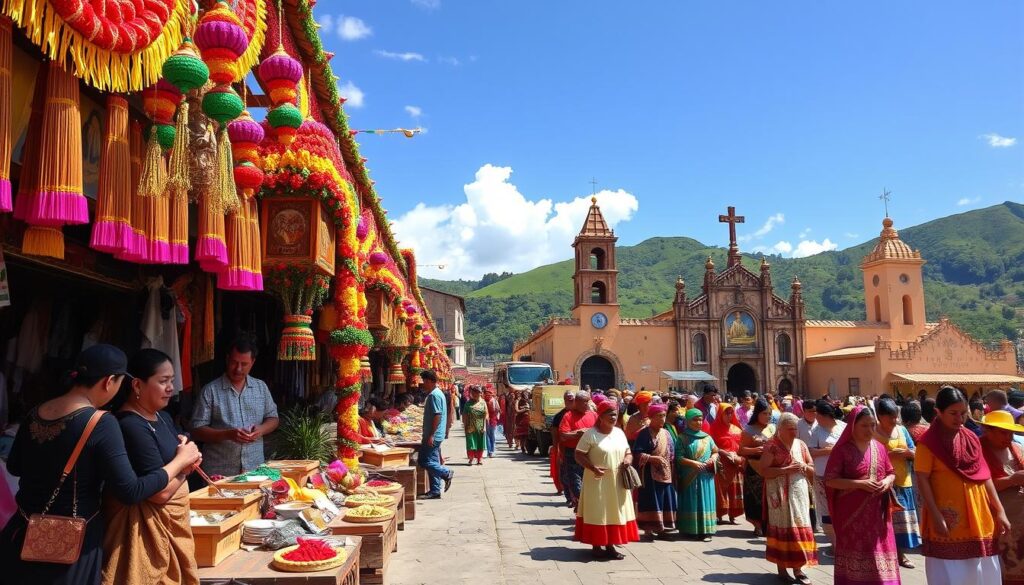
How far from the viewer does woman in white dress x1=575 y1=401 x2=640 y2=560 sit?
22.5 feet

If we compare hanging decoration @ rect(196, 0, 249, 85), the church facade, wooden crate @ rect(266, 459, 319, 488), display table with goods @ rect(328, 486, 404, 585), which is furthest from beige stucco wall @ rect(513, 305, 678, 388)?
hanging decoration @ rect(196, 0, 249, 85)

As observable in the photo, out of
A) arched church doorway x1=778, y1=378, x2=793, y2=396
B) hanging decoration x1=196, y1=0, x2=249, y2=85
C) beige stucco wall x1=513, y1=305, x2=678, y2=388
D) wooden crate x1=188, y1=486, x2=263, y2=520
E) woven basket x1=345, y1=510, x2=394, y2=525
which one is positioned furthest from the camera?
arched church doorway x1=778, y1=378, x2=793, y2=396

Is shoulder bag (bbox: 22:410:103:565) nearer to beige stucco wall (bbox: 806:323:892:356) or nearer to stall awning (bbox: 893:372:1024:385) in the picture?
stall awning (bbox: 893:372:1024:385)

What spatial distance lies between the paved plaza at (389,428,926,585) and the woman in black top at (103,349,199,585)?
10.6 feet

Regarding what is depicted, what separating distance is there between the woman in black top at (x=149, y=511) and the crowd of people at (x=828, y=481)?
165 inches

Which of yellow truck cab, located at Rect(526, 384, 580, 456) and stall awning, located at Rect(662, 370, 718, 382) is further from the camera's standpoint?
stall awning, located at Rect(662, 370, 718, 382)

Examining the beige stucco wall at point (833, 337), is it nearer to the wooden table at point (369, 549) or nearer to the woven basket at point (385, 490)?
the woven basket at point (385, 490)

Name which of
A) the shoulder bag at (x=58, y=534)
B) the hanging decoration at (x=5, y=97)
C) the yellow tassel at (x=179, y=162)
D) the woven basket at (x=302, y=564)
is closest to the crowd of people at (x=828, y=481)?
the woven basket at (x=302, y=564)

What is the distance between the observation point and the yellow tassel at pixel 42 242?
379 centimetres

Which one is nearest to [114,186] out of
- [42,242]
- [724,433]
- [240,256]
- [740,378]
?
[42,242]

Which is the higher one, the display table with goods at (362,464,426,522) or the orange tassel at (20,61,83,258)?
the orange tassel at (20,61,83,258)

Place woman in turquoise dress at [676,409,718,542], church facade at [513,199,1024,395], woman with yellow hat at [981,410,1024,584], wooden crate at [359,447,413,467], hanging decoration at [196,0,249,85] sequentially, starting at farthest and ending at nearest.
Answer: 1. church facade at [513,199,1024,395]
2. wooden crate at [359,447,413,467]
3. woman in turquoise dress at [676,409,718,542]
4. woman with yellow hat at [981,410,1024,584]
5. hanging decoration at [196,0,249,85]

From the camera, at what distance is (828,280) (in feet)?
390

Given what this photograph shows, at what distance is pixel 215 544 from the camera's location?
4105mm
